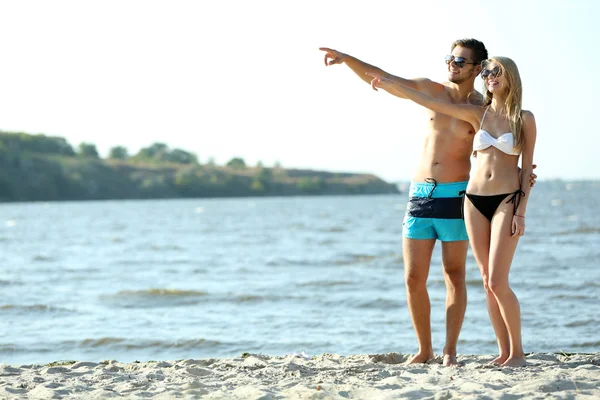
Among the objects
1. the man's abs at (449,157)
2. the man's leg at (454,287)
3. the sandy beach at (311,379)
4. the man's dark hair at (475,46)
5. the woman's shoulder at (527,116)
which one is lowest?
the sandy beach at (311,379)

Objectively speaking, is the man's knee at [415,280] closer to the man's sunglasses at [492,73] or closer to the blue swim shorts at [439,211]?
the blue swim shorts at [439,211]

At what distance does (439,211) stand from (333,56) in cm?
144

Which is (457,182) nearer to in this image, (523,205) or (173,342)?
(523,205)

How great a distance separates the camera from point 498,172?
552 cm

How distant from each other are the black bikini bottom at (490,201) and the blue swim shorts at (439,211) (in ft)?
0.95

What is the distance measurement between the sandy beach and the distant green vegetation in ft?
406

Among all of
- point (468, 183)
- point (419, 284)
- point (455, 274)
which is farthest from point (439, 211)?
point (419, 284)

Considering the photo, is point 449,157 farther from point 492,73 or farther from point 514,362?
point 514,362

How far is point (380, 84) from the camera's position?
5805 millimetres

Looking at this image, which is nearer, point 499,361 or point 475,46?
point 475,46

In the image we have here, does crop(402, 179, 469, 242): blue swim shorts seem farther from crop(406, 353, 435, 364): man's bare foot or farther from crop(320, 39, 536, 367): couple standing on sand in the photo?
crop(406, 353, 435, 364): man's bare foot

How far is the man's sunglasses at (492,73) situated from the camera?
5.41 meters

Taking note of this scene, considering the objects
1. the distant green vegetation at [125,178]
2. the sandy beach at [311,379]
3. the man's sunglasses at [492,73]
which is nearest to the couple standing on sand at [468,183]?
the man's sunglasses at [492,73]

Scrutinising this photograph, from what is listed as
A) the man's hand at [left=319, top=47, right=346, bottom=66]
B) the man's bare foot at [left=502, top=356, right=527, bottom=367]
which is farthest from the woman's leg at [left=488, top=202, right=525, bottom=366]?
the man's hand at [left=319, top=47, right=346, bottom=66]
